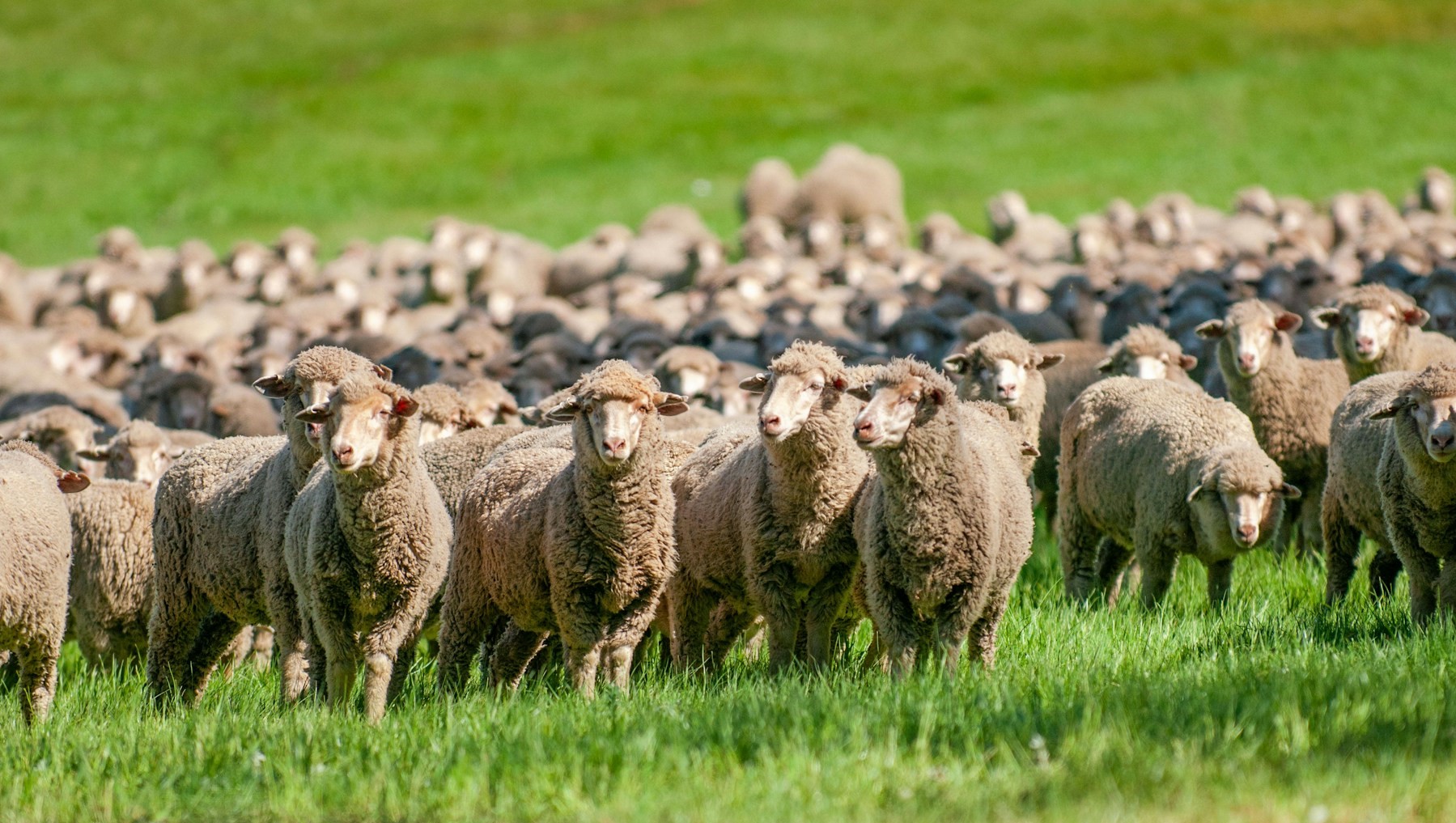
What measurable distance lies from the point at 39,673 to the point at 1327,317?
26.9ft

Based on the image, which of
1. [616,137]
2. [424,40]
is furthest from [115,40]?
[616,137]

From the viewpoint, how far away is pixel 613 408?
23.9 feet

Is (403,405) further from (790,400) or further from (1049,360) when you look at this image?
(1049,360)

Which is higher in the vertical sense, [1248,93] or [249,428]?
[1248,93]

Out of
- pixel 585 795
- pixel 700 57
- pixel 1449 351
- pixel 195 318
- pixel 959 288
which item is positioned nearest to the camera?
pixel 585 795

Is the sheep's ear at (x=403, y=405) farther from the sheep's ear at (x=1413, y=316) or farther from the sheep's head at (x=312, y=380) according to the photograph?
the sheep's ear at (x=1413, y=316)

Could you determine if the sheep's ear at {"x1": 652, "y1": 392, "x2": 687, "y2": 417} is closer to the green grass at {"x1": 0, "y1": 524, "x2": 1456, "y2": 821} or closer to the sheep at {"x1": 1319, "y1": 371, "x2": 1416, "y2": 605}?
the green grass at {"x1": 0, "y1": 524, "x2": 1456, "y2": 821}

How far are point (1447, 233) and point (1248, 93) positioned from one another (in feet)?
61.9

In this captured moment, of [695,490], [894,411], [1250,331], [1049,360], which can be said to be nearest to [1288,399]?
[1250,331]

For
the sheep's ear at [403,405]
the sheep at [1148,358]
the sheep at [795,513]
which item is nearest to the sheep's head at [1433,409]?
the sheep at [795,513]

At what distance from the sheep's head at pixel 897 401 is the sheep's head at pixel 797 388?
10.3 inches

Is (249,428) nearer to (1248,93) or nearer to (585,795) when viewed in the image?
(585,795)

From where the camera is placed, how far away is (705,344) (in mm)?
16281

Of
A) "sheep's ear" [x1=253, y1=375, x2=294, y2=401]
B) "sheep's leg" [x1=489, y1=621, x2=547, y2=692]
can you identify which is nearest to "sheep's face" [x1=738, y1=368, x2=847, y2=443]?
"sheep's leg" [x1=489, y1=621, x2=547, y2=692]
